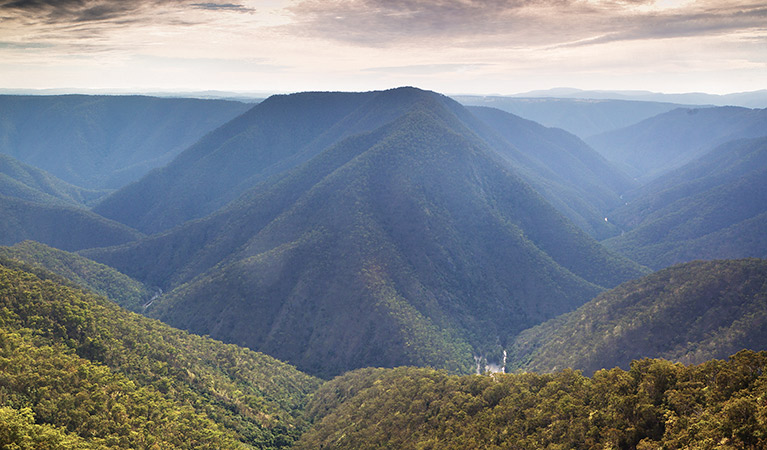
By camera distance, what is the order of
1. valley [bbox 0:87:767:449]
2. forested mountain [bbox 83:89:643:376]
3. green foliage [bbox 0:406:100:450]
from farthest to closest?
forested mountain [bbox 83:89:643:376] → valley [bbox 0:87:767:449] → green foliage [bbox 0:406:100:450]

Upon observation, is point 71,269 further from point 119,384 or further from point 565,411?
point 565,411

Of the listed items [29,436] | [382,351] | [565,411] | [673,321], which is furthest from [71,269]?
[673,321]

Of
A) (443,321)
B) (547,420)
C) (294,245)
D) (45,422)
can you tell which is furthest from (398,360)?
(45,422)

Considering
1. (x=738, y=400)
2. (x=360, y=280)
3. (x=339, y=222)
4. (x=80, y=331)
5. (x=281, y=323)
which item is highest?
(x=738, y=400)

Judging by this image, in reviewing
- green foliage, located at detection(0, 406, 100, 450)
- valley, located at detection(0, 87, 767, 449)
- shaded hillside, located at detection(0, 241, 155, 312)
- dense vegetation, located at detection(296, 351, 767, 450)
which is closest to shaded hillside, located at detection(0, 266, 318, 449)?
green foliage, located at detection(0, 406, 100, 450)

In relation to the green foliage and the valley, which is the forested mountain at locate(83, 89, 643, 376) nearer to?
the valley

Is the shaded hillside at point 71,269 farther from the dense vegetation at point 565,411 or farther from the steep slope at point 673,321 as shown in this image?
the steep slope at point 673,321

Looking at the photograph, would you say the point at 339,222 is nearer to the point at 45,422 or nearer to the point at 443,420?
the point at 443,420
